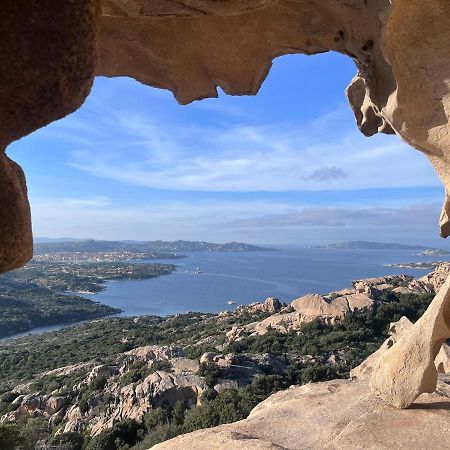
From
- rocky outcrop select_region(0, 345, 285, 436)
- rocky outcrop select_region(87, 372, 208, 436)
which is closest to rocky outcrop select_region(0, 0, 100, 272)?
rocky outcrop select_region(0, 345, 285, 436)

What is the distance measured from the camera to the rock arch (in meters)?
1.54

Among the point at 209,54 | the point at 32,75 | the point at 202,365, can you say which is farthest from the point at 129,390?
the point at 32,75

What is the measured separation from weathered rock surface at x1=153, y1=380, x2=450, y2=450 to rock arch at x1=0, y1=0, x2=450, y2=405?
3.98 feet

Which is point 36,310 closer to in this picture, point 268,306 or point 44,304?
point 44,304

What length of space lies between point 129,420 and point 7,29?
55.5 ft

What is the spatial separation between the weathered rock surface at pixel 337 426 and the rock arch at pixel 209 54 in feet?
3.98

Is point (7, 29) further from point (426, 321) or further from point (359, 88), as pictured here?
point (359, 88)

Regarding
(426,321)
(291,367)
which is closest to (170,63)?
(426,321)

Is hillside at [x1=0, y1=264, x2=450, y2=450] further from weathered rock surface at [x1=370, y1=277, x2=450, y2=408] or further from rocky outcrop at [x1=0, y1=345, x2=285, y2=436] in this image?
weathered rock surface at [x1=370, y1=277, x2=450, y2=408]

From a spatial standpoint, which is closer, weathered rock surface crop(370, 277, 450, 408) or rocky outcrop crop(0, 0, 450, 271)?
rocky outcrop crop(0, 0, 450, 271)

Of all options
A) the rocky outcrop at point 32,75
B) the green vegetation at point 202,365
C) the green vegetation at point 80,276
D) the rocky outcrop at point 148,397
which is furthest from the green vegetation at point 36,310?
the rocky outcrop at point 32,75

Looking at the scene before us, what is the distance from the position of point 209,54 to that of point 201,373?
1427cm

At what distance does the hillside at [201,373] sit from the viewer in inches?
614

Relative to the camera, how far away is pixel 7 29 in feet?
4.78
